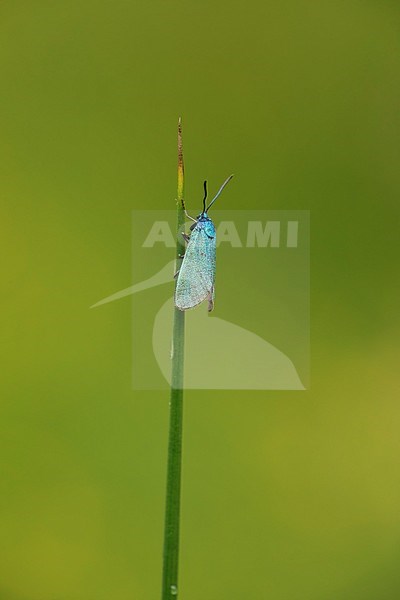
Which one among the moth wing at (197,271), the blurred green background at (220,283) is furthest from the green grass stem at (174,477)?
the blurred green background at (220,283)

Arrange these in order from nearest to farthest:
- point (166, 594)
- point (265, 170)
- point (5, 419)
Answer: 1. point (166, 594)
2. point (5, 419)
3. point (265, 170)

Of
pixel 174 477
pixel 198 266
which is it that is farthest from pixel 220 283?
pixel 174 477

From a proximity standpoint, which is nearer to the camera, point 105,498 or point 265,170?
point 105,498

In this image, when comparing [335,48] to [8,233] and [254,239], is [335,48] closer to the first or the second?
[254,239]

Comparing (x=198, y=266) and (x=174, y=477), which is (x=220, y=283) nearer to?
(x=198, y=266)

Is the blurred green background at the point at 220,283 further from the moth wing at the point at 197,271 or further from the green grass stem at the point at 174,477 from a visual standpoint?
the green grass stem at the point at 174,477

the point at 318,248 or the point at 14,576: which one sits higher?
the point at 318,248

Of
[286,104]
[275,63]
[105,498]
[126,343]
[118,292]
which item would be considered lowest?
[105,498]

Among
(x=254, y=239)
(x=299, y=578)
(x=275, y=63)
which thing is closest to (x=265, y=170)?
(x=254, y=239)

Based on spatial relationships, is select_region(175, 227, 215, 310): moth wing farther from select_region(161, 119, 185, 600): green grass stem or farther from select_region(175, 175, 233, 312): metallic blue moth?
select_region(161, 119, 185, 600): green grass stem
